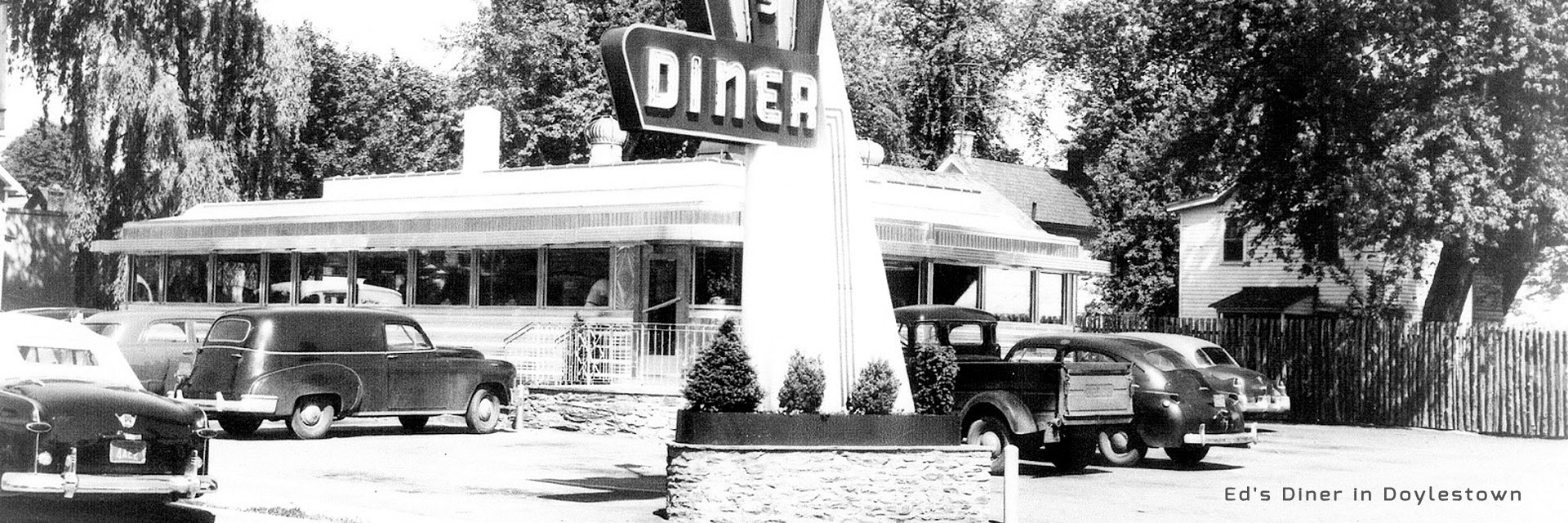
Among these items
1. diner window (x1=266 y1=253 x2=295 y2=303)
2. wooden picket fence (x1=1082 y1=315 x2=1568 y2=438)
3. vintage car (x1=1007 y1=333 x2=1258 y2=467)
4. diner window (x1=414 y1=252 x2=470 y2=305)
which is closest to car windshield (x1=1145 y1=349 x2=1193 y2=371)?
vintage car (x1=1007 y1=333 x2=1258 y2=467)

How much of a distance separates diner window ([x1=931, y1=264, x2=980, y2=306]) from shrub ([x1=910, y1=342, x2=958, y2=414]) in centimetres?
1455

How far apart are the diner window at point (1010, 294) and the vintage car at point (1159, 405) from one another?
8.40 m

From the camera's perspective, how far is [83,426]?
11.9 m

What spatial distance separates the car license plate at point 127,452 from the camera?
39.5ft

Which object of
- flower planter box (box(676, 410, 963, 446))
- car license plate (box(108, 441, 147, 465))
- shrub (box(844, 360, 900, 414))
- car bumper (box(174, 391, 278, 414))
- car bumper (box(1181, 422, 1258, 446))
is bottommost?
car bumper (box(1181, 422, 1258, 446))

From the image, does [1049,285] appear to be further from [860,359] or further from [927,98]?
[927,98]

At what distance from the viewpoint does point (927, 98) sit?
2286 inches

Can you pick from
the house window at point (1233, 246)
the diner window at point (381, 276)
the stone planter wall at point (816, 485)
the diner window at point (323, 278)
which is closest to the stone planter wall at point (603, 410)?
the diner window at point (381, 276)

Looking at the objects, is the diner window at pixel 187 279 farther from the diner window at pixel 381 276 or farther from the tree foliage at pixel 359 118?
the tree foliage at pixel 359 118

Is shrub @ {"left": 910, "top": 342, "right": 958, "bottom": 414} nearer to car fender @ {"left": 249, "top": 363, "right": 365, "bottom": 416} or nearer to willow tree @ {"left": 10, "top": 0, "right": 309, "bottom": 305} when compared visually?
car fender @ {"left": 249, "top": 363, "right": 365, "bottom": 416}

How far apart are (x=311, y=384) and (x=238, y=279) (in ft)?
43.2

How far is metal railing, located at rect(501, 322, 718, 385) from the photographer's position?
2397cm

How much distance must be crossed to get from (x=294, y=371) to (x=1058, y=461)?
30.4 feet

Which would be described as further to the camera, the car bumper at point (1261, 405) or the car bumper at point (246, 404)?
the car bumper at point (1261, 405)
